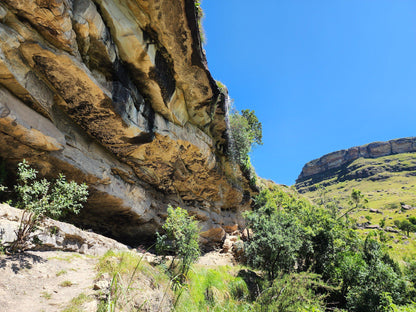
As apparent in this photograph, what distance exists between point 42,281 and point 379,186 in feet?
341

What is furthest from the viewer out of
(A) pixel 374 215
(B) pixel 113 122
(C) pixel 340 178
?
(C) pixel 340 178

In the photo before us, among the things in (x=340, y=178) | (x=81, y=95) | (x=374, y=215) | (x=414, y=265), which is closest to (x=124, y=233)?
(x=81, y=95)

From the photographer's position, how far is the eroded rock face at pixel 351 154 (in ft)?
Answer: 359

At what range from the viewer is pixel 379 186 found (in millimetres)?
82500

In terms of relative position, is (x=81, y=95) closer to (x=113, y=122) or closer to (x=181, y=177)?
(x=113, y=122)

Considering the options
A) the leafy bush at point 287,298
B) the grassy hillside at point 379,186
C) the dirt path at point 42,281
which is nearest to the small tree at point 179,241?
the dirt path at point 42,281

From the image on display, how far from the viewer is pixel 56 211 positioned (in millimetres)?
6625

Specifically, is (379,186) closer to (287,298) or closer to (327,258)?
(327,258)

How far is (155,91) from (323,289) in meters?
15.5

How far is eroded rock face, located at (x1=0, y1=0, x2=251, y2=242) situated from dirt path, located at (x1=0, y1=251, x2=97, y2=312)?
15.2 ft

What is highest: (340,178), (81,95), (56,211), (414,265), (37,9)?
(340,178)

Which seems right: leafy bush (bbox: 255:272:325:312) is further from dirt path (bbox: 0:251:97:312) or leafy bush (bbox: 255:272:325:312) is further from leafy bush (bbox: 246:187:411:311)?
dirt path (bbox: 0:251:97:312)

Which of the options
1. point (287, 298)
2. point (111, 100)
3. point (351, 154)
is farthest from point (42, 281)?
point (351, 154)

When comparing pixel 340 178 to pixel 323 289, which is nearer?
pixel 323 289
